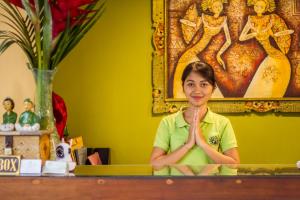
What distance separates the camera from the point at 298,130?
9.40 ft

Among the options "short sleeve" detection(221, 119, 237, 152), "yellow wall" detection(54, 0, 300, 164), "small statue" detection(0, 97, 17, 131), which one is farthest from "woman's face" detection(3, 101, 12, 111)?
"yellow wall" detection(54, 0, 300, 164)

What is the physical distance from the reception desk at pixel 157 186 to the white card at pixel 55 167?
2 centimetres

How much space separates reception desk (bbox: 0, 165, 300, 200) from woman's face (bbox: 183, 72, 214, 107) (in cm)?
65

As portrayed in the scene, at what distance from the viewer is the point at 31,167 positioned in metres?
1.24

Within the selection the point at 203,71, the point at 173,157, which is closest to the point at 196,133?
the point at 173,157

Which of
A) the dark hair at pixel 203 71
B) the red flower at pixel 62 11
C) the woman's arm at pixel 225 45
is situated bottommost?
the dark hair at pixel 203 71

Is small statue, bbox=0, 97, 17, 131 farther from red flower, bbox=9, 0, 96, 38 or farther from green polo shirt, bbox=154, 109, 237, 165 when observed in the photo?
green polo shirt, bbox=154, 109, 237, 165

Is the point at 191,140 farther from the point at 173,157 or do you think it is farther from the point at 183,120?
the point at 183,120

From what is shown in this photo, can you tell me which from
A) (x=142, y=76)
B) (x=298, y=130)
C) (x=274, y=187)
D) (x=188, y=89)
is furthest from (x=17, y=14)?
(x=298, y=130)

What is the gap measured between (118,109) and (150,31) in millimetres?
571

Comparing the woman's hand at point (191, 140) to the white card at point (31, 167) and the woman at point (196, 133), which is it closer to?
the woman at point (196, 133)

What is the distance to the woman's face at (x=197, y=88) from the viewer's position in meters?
1.85

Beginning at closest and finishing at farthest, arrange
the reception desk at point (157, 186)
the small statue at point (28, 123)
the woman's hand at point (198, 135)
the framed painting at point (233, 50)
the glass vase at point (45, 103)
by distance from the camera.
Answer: the reception desk at point (157, 186), the small statue at point (28, 123), the glass vase at point (45, 103), the woman's hand at point (198, 135), the framed painting at point (233, 50)

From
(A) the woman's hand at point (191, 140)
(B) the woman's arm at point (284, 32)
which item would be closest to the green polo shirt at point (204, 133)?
(A) the woman's hand at point (191, 140)
